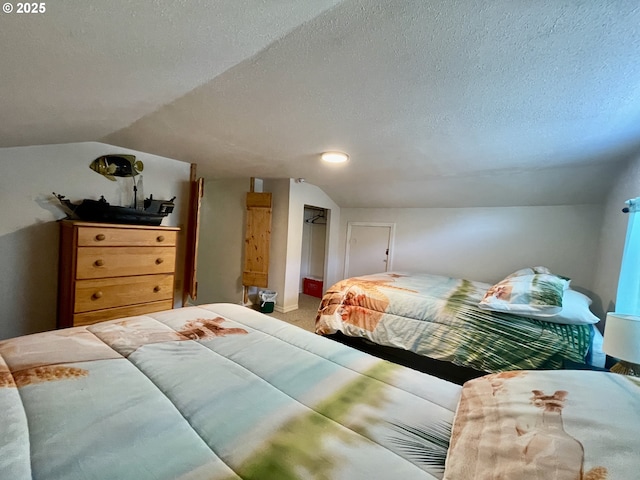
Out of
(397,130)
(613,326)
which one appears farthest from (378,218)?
(613,326)

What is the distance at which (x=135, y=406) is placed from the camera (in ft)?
2.30

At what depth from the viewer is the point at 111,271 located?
210cm

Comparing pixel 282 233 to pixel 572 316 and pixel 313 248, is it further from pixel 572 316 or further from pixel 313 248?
pixel 572 316

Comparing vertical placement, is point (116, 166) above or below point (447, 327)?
above

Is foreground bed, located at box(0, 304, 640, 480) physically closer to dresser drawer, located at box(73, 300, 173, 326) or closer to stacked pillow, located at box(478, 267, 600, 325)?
dresser drawer, located at box(73, 300, 173, 326)

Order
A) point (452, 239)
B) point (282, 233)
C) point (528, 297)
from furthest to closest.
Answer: point (282, 233), point (452, 239), point (528, 297)

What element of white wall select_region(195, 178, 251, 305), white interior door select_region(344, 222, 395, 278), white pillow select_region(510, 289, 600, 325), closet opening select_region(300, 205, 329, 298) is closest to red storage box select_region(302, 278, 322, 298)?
closet opening select_region(300, 205, 329, 298)

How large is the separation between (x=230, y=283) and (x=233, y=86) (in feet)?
10.3

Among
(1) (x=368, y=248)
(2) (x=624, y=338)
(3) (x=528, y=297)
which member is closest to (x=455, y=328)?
(3) (x=528, y=297)

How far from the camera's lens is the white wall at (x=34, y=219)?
2.00 m

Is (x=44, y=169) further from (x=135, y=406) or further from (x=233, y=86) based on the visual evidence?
(x=135, y=406)

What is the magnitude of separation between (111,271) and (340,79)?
2.18 m

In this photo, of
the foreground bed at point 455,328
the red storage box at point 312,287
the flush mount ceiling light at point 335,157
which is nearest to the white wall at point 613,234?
the foreground bed at point 455,328

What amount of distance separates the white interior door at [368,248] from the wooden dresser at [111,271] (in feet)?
9.42
